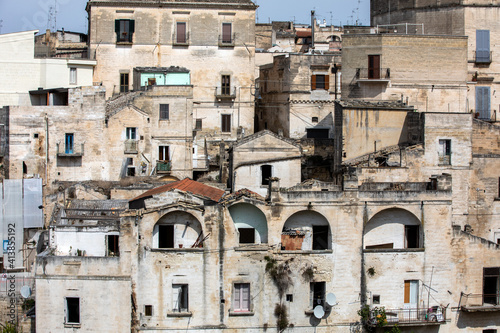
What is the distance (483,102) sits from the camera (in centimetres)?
5556

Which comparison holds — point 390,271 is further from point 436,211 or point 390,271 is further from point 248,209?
point 248,209

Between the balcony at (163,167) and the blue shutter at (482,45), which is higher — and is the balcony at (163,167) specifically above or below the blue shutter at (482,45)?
below

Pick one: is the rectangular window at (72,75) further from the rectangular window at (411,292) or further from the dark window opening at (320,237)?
the rectangular window at (411,292)

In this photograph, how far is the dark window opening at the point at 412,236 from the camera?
41.5 metres

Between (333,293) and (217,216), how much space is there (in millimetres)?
5880

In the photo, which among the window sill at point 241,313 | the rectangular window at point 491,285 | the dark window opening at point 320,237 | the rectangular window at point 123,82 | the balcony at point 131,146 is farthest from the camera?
the rectangular window at point 123,82

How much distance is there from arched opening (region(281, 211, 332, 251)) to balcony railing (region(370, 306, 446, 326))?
13.2ft

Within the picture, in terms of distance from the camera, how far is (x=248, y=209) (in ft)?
133

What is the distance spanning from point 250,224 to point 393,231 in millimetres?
6284

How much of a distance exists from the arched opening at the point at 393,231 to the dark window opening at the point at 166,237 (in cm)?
828

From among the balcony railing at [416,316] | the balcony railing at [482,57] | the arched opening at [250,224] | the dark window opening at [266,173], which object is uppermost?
the balcony railing at [482,57]

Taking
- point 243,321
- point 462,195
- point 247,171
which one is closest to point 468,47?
point 462,195

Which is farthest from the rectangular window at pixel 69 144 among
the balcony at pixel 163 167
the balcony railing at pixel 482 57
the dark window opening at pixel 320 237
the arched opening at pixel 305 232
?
the balcony railing at pixel 482 57

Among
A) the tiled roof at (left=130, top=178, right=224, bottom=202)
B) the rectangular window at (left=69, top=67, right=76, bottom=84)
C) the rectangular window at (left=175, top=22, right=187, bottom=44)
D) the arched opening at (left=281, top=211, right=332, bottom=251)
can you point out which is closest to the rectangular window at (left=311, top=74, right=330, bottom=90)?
the rectangular window at (left=175, top=22, right=187, bottom=44)
